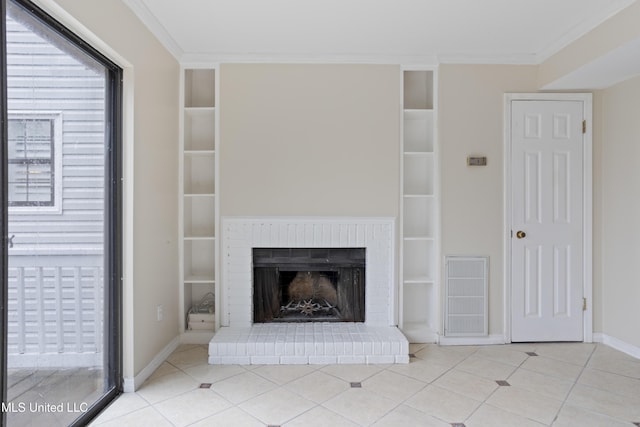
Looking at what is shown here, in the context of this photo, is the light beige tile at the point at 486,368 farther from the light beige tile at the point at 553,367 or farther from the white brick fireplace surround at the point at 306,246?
the white brick fireplace surround at the point at 306,246

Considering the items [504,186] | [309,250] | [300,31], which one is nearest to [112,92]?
[300,31]

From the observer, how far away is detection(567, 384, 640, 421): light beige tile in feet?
7.36

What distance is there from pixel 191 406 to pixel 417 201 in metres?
2.56

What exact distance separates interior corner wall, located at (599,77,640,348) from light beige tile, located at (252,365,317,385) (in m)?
2.75

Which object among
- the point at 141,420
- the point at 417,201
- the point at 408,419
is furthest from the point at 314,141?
the point at 141,420

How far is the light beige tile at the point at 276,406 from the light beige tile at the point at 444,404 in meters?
0.70

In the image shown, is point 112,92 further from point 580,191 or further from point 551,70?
point 580,191

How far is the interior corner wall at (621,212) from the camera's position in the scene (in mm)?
3104

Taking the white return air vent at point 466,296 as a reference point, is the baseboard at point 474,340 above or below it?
below

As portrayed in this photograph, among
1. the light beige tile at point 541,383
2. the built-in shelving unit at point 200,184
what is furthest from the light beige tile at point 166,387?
the light beige tile at point 541,383

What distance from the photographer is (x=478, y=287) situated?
3.35m

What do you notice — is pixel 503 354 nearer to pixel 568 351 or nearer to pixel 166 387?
pixel 568 351

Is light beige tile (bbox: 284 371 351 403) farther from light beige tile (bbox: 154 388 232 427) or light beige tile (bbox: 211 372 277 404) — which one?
light beige tile (bbox: 154 388 232 427)

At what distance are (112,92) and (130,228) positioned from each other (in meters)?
0.91
